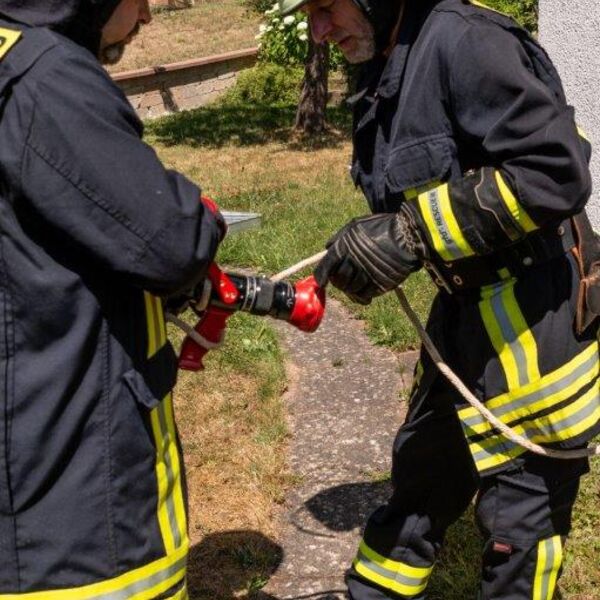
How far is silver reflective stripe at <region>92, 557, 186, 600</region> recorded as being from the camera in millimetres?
2080

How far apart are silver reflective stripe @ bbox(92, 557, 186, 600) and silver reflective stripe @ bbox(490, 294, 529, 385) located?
3.17ft

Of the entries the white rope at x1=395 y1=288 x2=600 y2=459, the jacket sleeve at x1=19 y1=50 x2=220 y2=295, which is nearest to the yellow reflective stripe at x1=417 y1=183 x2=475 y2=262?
the white rope at x1=395 y1=288 x2=600 y2=459

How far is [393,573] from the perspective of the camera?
3.04 m

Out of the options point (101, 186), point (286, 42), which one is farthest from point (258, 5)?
point (101, 186)

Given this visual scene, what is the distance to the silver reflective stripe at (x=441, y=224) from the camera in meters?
2.45

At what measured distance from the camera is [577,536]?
3529 millimetres

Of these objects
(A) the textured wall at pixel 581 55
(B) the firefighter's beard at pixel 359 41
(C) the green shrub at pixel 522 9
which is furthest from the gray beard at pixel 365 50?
(C) the green shrub at pixel 522 9

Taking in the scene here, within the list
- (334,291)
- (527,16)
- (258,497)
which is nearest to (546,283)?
Answer: (258,497)

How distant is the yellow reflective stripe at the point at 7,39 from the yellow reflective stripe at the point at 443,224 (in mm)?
1062

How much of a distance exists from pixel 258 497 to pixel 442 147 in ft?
6.27

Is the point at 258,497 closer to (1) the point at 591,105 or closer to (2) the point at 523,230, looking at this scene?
(2) the point at 523,230

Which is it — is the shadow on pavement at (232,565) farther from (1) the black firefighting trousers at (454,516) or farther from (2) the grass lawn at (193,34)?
(2) the grass lawn at (193,34)

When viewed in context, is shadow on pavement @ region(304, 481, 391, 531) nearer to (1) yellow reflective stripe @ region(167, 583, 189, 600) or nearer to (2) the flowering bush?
(1) yellow reflective stripe @ region(167, 583, 189, 600)

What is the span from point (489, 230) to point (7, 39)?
1.18 m
